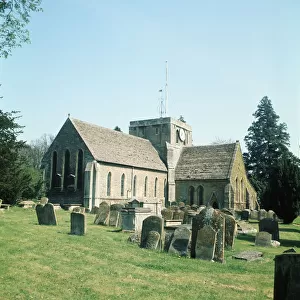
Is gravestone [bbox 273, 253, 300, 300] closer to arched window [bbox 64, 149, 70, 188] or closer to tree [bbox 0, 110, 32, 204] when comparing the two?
tree [bbox 0, 110, 32, 204]

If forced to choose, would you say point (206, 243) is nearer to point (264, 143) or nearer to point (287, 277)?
point (287, 277)

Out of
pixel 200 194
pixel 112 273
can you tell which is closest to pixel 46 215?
pixel 112 273

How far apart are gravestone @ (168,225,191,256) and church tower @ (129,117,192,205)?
2899 centimetres

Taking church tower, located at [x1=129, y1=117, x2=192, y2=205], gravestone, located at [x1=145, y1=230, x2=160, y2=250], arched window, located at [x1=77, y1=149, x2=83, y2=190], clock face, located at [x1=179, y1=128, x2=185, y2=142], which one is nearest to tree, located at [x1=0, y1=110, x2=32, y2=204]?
arched window, located at [x1=77, y1=149, x2=83, y2=190]

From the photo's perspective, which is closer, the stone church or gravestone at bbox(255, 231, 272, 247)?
gravestone at bbox(255, 231, 272, 247)

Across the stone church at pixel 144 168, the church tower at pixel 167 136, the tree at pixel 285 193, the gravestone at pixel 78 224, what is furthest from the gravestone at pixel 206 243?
the church tower at pixel 167 136

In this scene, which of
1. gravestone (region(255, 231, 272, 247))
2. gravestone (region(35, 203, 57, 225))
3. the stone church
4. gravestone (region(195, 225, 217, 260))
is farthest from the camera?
the stone church

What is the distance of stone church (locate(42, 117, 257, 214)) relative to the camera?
32344 mm

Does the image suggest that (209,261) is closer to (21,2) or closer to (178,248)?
(178,248)

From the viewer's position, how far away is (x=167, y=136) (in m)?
45.1

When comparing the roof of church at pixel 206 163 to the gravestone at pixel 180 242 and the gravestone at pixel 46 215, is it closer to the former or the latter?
the gravestone at pixel 46 215

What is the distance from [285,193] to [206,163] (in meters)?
11.7

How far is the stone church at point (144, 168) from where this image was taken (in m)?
32.3

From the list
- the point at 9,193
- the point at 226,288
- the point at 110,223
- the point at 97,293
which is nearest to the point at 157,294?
the point at 97,293
